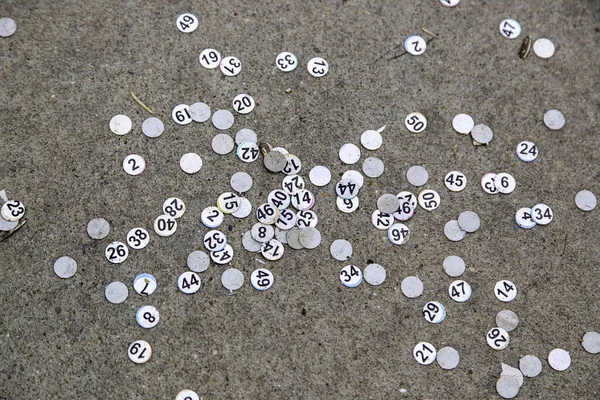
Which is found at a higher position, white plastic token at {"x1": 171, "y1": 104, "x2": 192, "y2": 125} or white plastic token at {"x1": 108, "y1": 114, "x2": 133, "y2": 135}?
white plastic token at {"x1": 171, "y1": 104, "x2": 192, "y2": 125}

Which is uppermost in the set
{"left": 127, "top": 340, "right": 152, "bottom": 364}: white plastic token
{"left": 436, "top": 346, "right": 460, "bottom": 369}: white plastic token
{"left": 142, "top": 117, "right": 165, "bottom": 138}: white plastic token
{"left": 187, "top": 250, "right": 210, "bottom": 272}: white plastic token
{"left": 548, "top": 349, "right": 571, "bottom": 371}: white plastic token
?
{"left": 548, "top": 349, "right": 571, "bottom": 371}: white plastic token

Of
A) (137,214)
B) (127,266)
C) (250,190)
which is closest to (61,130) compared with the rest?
(137,214)

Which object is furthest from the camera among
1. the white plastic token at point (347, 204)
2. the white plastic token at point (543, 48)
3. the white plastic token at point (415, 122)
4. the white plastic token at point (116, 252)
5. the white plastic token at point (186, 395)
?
the white plastic token at point (543, 48)

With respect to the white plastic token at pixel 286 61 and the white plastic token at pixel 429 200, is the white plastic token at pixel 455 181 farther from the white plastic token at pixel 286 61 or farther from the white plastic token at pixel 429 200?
the white plastic token at pixel 286 61

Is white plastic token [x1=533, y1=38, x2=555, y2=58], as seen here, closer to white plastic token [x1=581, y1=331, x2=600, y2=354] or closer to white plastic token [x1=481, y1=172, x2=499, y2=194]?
white plastic token [x1=481, y1=172, x2=499, y2=194]

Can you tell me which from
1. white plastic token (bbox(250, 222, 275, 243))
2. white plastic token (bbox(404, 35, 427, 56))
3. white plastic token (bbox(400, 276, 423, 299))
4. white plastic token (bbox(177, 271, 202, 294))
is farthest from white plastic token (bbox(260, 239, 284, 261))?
white plastic token (bbox(404, 35, 427, 56))

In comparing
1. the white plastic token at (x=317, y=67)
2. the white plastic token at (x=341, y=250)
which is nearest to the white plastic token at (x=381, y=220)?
the white plastic token at (x=341, y=250)

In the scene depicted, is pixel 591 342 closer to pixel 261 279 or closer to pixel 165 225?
pixel 261 279
